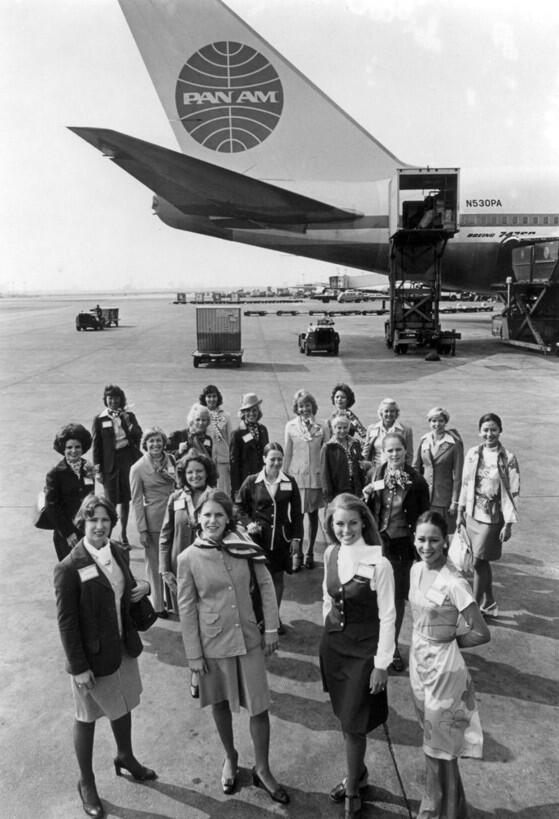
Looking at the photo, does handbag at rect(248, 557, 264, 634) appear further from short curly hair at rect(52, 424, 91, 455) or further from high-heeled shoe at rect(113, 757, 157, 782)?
short curly hair at rect(52, 424, 91, 455)

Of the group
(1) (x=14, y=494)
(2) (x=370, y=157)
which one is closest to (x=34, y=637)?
(1) (x=14, y=494)

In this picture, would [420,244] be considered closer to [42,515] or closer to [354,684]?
[42,515]

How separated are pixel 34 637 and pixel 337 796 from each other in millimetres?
2989

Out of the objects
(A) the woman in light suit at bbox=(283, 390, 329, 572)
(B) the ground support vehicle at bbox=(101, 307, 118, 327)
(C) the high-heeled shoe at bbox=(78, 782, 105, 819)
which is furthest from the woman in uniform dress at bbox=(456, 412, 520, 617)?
(B) the ground support vehicle at bbox=(101, 307, 118, 327)

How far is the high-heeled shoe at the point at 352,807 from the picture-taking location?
3334 millimetres

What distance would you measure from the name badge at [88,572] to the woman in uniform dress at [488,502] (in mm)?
3257


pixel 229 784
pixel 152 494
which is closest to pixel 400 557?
pixel 229 784

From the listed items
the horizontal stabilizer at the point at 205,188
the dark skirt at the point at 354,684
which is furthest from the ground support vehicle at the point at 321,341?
the dark skirt at the point at 354,684

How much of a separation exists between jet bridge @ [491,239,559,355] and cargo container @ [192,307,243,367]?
34.4 ft

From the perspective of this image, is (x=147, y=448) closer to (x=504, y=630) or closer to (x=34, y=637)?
(x=34, y=637)

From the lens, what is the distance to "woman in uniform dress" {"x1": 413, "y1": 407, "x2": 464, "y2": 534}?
19.6ft

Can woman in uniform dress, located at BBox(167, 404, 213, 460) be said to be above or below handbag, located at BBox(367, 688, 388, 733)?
above

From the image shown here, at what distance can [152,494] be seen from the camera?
5.55m

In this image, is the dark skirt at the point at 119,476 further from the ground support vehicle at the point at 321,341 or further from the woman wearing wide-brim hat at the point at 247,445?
the ground support vehicle at the point at 321,341
